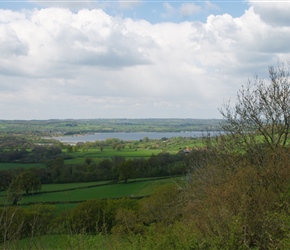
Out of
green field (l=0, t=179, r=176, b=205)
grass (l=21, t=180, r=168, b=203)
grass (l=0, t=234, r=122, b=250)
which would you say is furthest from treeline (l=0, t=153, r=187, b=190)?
grass (l=0, t=234, r=122, b=250)

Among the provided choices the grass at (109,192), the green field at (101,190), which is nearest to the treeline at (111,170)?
the green field at (101,190)

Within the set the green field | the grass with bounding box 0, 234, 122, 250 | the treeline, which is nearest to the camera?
the grass with bounding box 0, 234, 122, 250

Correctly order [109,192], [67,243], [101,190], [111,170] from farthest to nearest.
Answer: [111,170] < [101,190] < [109,192] < [67,243]

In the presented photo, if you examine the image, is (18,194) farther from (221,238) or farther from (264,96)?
(264,96)

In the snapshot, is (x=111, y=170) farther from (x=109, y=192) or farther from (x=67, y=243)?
(x=67, y=243)

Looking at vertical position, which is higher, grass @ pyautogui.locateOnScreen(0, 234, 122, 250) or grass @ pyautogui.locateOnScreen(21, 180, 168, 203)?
grass @ pyautogui.locateOnScreen(0, 234, 122, 250)

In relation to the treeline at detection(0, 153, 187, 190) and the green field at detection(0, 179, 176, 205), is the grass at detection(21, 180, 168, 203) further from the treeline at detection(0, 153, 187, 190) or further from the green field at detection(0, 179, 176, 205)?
the treeline at detection(0, 153, 187, 190)

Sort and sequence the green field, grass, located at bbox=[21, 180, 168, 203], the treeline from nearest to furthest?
grass, located at bbox=[21, 180, 168, 203]
the green field
the treeline

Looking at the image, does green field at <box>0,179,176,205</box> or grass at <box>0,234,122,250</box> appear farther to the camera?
green field at <box>0,179,176,205</box>

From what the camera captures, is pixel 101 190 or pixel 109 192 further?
pixel 101 190

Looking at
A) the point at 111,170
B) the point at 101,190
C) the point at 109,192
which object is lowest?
the point at 109,192

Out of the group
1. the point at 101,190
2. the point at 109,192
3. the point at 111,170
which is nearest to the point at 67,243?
the point at 109,192

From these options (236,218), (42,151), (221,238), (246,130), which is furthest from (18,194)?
(42,151)

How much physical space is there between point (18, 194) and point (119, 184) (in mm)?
41390
